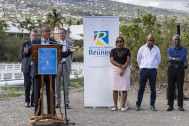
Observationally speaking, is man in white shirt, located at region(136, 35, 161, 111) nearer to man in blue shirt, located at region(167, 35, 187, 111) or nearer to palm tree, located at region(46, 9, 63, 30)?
man in blue shirt, located at region(167, 35, 187, 111)

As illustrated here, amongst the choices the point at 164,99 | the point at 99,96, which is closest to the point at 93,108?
the point at 99,96

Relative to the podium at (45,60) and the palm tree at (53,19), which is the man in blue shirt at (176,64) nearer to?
the podium at (45,60)

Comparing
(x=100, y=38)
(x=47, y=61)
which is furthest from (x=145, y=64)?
(x=47, y=61)

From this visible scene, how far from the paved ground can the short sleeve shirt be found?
1.34 m

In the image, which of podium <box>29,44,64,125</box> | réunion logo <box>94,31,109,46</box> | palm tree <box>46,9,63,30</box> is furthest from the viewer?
palm tree <box>46,9,63,30</box>

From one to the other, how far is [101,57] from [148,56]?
1.29 meters

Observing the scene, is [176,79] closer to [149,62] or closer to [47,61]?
[149,62]

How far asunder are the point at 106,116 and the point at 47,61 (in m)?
2.39

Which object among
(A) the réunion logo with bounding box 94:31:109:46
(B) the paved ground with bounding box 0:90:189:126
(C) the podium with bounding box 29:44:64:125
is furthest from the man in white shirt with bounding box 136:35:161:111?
(C) the podium with bounding box 29:44:64:125

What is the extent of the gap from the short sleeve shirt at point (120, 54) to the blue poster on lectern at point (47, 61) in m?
2.57

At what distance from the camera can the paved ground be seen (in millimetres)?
8109

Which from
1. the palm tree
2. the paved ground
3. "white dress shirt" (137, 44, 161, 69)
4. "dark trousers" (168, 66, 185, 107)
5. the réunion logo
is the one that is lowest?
the paved ground

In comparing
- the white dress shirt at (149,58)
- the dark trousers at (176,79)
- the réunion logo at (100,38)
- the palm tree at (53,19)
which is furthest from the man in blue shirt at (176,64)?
the palm tree at (53,19)

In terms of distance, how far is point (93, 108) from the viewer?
1027 cm
